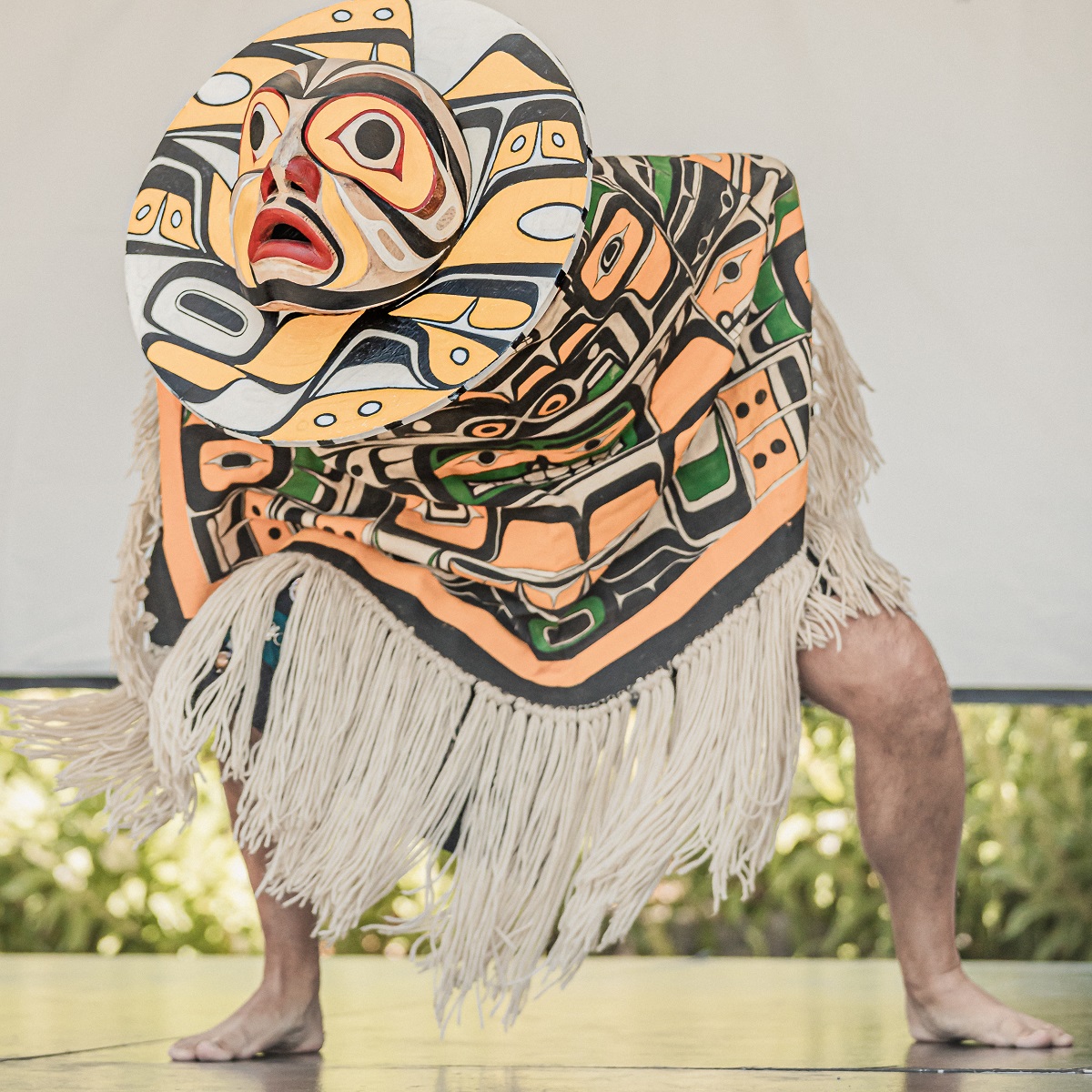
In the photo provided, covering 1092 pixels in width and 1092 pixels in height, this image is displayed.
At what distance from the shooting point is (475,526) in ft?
3.51

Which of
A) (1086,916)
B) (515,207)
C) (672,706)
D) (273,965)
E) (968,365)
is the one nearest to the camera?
(515,207)

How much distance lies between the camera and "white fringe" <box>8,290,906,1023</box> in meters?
1.00

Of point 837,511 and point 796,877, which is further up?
point 837,511

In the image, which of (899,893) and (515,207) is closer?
(515,207)

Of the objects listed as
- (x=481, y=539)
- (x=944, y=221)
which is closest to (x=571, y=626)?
(x=481, y=539)

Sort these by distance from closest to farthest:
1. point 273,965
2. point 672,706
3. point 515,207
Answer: point 515,207 < point 672,706 < point 273,965

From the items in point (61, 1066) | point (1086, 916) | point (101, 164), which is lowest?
point (1086, 916)

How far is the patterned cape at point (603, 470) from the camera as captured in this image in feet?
3.36

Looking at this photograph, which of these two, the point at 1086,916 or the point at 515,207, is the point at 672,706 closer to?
the point at 515,207

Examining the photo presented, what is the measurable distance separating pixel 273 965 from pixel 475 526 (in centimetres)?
40

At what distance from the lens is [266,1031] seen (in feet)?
3.64

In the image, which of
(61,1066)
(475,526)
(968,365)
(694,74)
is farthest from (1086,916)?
(61,1066)

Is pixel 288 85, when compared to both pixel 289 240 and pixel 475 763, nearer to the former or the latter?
pixel 289 240

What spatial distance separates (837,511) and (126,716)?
0.62 meters
